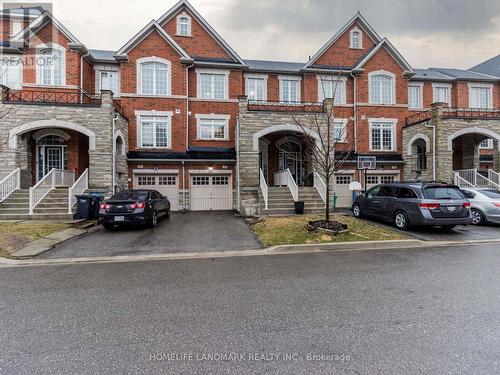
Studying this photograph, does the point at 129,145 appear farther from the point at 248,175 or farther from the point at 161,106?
the point at 248,175

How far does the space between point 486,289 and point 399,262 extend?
5.95 ft

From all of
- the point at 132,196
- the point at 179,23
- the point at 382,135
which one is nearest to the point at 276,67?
the point at 179,23

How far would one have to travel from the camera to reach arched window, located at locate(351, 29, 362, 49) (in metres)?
20.7

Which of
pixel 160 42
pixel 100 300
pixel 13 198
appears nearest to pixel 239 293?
pixel 100 300

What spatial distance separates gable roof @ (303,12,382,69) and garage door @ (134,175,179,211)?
12069 mm

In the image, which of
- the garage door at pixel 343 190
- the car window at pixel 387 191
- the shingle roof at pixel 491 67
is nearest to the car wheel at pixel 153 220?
the car window at pixel 387 191

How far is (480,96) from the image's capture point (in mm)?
22062

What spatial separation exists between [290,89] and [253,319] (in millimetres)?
18746

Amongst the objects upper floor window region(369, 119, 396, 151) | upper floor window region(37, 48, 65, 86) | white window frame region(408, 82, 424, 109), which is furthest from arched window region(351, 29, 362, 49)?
upper floor window region(37, 48, 65, 86)

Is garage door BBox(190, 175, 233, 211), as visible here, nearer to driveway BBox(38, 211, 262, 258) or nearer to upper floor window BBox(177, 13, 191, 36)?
driveway BBox(38, 211, 262, 258)

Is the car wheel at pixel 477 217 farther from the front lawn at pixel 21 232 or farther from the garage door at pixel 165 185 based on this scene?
the front lawn at pixel 21 232

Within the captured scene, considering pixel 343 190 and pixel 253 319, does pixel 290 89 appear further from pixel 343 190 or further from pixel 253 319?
pixel 253 319

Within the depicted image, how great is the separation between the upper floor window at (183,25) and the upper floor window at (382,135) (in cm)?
1414

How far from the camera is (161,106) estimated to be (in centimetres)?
1792
